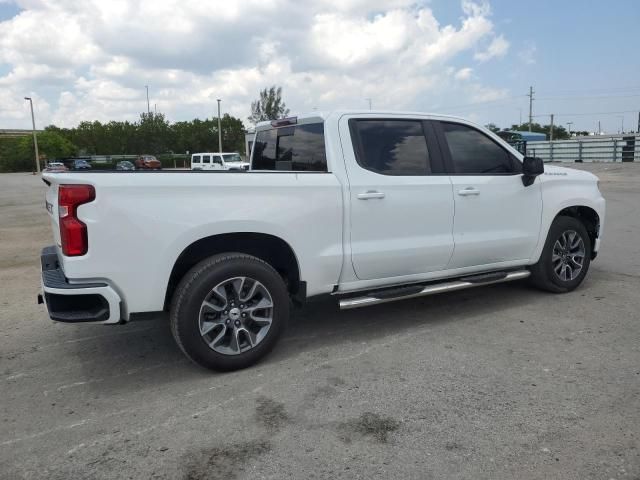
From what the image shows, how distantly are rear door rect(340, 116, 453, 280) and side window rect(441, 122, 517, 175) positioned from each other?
0.24m

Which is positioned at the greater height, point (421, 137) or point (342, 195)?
point (421, 137)

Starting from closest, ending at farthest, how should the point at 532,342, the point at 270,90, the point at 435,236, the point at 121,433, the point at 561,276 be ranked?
the point at 121,433, the point at 532,342, the point at 435,236, the point at 561,276, the point at 270,90

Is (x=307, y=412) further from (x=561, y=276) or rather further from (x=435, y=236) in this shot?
(x=561, y=276)

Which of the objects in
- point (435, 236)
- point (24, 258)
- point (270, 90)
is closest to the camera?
point (435, 236)

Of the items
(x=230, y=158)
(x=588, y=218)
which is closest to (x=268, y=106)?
(x=230, y=158)

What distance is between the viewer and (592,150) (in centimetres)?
3725

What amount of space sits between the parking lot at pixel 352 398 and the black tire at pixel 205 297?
0.50 feet

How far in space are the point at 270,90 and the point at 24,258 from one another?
51379mm

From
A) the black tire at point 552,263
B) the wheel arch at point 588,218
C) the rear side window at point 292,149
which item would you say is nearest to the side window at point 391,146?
the rear side window at point 292,149

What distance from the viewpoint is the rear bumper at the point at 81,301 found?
11.1ft

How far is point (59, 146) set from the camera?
88.7 metres

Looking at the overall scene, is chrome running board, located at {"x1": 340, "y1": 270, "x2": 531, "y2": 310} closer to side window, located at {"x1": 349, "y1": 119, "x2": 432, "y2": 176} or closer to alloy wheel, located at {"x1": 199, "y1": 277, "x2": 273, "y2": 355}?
alloy wheel, located at {"x1": 199, "y1": 277, "x2": 273, "y2": 355}

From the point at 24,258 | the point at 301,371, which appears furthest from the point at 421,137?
the point at 24,258

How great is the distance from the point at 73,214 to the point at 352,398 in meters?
2.09
